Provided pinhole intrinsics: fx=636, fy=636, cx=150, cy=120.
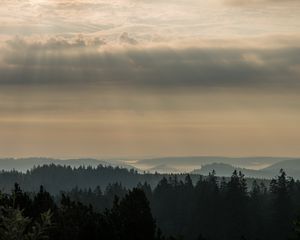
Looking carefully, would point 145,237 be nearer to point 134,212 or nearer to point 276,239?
point 134,212

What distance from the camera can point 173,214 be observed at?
180000mm

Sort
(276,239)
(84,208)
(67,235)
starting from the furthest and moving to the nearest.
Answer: (276,239) < (84,208) < (67,235)

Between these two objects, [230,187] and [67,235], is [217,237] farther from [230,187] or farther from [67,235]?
[67,235]

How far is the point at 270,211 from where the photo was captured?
155m

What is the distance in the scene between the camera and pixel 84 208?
197ft

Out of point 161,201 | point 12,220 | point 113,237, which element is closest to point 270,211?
point 161,201

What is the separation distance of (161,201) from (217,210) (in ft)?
144

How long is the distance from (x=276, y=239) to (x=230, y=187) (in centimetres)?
1971

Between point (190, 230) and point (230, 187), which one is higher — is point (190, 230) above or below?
below

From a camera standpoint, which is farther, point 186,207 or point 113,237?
point 186,207

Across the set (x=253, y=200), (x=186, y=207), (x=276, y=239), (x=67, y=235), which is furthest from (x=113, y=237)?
(x=186, y=207)

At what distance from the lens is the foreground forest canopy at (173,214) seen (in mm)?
53250

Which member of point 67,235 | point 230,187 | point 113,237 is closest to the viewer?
point 113,237

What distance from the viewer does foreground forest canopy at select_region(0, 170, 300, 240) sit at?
53.2 metres
